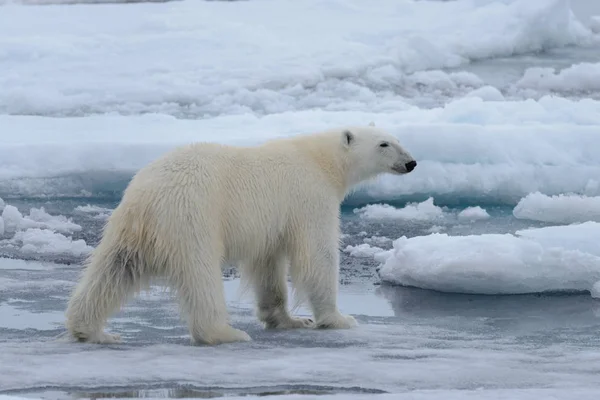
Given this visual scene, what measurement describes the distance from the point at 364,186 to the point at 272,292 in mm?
2145

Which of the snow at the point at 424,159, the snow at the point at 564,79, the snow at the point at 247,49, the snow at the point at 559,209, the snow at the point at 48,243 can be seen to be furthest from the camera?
the snow at the point at 564,79

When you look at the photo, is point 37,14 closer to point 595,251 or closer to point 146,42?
point 146,42

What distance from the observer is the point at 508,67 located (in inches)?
574

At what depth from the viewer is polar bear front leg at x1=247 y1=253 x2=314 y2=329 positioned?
5188 millimetres

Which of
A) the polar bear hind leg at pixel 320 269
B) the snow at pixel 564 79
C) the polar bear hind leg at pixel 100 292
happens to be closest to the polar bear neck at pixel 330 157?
the polar bear hind leg at pixel 320 269

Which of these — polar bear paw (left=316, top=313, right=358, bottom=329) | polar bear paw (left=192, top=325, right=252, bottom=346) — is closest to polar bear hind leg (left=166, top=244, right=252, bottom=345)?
polar bear paw (left=192, top=325, right=252, bottom=346)

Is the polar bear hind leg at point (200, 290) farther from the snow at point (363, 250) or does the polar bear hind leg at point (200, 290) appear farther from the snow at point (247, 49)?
the snow at point (247, 49)

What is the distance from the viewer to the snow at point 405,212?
810 cm

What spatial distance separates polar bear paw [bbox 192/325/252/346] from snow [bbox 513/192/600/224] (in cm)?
410

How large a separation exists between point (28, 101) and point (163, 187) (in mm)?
7263

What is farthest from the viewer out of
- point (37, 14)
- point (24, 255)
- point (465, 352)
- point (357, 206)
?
point (37, 14)

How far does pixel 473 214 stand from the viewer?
26.9 ft

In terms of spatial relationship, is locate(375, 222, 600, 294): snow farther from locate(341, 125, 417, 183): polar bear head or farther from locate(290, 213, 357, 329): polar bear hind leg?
locate(290, 213, 357, 329): polar bear hind leg

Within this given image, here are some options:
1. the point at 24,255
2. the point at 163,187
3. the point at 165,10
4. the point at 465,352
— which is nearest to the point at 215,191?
the point at 163,187
